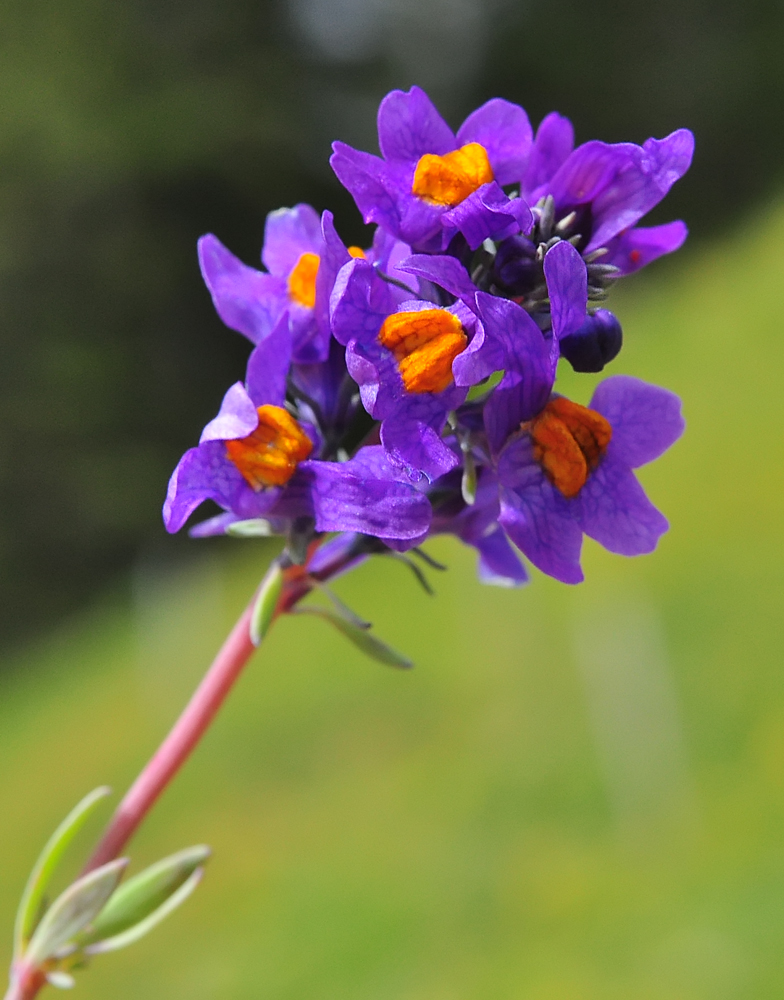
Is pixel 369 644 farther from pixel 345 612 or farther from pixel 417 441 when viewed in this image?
pixel 417 441

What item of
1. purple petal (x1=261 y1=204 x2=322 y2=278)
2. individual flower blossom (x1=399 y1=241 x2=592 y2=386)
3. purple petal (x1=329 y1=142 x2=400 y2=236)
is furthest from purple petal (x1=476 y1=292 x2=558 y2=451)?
purple petal (x1=261 y1=204 x2=322 y2=278)

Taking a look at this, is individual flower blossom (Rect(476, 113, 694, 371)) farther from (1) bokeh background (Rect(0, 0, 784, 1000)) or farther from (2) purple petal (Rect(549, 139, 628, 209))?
(1) bokeh background (Rect(0, 0, 784, 1000))

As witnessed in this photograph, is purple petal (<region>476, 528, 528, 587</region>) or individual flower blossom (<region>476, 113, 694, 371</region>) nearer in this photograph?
individual flower blossom (<region>476, 113, 694, 371</region>)

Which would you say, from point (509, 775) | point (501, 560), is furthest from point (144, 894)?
point (509, 775)

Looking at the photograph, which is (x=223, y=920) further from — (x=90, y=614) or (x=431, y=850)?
(x=90, y=614)

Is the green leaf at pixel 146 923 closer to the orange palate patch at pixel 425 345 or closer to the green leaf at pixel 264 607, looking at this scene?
the green leaf at pixel 264 607

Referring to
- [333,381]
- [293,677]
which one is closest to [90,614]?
[293,677]
